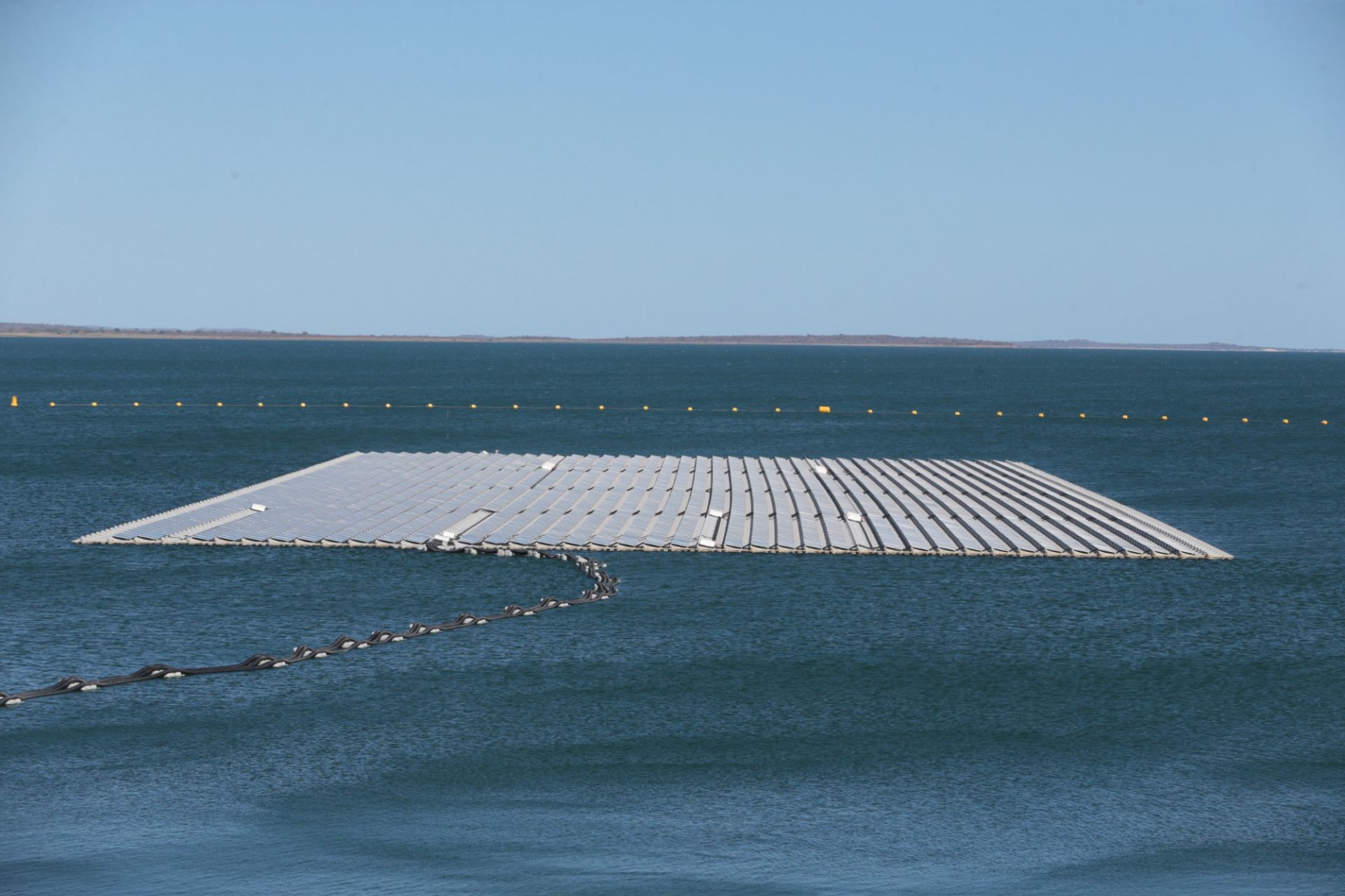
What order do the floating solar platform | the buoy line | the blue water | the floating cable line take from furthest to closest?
the floating cable line
the floating solar platform
the buoy line
the blue water

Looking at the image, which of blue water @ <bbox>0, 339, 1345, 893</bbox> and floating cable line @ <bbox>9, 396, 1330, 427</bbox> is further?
floating cable line @ <bbox>9, 396, 1330, 427</bbox>

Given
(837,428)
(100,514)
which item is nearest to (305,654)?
(100,514)

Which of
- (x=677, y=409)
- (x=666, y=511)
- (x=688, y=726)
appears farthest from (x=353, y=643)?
(x=677, y=409)

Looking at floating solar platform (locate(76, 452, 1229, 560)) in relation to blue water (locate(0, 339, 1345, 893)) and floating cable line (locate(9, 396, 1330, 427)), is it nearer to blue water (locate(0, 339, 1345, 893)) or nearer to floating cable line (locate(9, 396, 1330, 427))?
blue water (locate(0, 339, 1345, 893))

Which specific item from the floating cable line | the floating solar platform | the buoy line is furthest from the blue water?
the floating cable line

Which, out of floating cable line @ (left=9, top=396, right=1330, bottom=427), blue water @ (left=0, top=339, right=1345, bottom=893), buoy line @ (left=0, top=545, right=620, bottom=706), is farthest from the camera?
floating cable line @ (left=9, top=396, right=1330, bottom=427)

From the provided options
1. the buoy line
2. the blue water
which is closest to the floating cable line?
the blue water

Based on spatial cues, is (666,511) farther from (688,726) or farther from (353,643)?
(688,726)

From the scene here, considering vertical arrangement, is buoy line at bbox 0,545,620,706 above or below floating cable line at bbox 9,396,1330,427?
below
